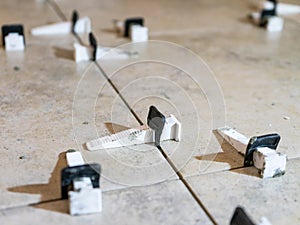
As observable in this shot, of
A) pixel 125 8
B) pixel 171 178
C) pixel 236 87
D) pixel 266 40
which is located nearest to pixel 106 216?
pixel 171 178

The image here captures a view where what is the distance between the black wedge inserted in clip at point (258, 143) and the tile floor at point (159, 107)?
4cm

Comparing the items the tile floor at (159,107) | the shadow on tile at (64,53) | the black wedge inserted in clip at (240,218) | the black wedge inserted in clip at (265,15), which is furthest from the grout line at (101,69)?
the black wedge inserted in clip at (265,15)

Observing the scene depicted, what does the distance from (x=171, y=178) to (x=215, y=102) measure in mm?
651

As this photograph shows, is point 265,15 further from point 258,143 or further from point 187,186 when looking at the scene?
point 187,186

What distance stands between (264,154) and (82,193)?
2.04ft

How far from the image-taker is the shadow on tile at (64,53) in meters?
2.74

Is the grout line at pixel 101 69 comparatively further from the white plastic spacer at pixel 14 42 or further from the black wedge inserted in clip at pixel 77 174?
the black wedge inserted in clip at pixel 77 174

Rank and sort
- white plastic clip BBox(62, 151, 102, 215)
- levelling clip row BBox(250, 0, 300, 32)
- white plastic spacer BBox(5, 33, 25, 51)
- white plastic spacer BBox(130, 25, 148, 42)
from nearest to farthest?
white plastic clip BBox(62, 151, 102, 215) → white plastic spacer BBox(5, 33, 25, 51) → white plastic spacer BBox(130, 25, 148, 42) → levelling clip row BBox(250, 0, 300, 32)

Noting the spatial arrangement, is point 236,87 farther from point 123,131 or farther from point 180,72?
point 123,131

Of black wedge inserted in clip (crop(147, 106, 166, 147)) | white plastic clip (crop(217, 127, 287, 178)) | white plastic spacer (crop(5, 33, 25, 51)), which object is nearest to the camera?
white plastic clip (crop(217, 127, 287, 178))

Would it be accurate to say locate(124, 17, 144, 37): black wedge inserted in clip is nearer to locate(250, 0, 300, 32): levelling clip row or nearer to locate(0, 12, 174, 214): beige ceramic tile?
locate(0, 12, 174, 214): beige ceramic tile

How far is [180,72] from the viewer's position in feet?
8.52

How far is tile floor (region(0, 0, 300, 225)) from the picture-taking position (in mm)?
1598

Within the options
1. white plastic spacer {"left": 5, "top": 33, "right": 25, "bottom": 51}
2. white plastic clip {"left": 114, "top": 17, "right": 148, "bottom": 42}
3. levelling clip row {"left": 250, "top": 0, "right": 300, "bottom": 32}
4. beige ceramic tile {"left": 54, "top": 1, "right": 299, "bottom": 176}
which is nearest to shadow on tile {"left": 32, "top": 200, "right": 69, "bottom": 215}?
beige ceramic tile {"left": 54, "top": 1, "right": 299, "bottom": 176}
